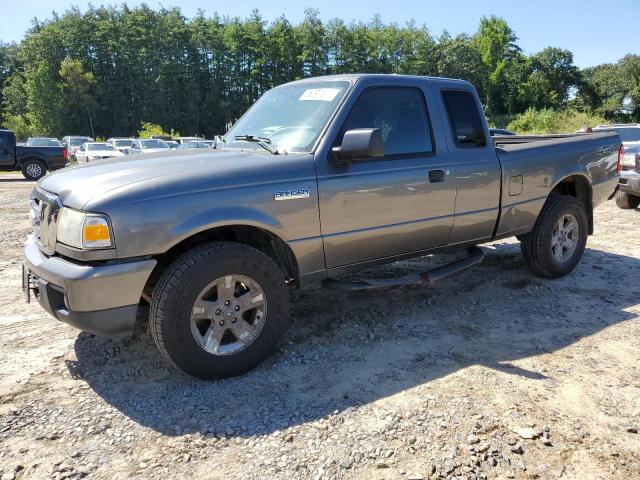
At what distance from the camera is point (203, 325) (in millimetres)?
3162

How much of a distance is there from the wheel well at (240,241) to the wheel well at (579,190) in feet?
10.9

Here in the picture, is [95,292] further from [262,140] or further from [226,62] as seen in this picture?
[226,62]

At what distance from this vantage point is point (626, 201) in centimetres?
938

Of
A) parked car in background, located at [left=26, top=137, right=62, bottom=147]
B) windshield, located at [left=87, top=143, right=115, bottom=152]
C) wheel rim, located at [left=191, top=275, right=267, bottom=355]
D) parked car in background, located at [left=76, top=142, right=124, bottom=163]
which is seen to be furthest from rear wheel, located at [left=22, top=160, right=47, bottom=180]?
wheel rim, located at [left=191, top=275, right=267, bottom=355]

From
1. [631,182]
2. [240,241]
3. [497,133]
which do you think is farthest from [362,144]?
[497,133]

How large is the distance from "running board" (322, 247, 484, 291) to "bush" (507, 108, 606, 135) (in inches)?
1295

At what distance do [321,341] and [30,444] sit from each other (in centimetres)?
196

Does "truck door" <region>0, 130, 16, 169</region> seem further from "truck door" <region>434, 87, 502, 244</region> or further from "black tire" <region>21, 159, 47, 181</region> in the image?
"truck door" <region>434, 87, 502, 244</region>

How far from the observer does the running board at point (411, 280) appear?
369 centimetres

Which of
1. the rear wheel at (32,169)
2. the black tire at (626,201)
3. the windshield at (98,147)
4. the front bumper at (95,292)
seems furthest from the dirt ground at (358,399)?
the windshield at (98,147)

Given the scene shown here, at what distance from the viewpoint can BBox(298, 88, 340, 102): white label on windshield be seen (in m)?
3.75

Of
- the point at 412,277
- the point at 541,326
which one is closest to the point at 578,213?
the point at 541,326

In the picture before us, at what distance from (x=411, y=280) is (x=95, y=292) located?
91.2 inches

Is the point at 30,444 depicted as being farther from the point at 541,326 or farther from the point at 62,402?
the point at 541,326
